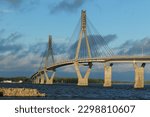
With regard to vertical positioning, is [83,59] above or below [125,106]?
above

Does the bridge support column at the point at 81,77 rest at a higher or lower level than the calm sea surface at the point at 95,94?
higher

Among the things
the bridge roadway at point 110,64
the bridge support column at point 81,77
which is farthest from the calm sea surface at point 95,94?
the bridge support column at point 81,77

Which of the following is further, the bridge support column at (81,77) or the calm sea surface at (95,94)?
the bridge support column at (81,77)

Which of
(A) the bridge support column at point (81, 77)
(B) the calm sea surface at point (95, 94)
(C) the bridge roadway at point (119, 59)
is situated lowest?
(B) the calm sea surface at point (95, 94)

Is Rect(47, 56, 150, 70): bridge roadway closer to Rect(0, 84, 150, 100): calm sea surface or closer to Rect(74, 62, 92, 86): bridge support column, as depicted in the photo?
Rect(74, 62, 92, 86): bridge support column

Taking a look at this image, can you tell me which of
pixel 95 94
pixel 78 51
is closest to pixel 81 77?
pixel 78 51

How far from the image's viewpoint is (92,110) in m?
9.67

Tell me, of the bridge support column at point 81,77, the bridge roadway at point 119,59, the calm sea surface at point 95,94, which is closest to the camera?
the calm sea surface at point 95,94

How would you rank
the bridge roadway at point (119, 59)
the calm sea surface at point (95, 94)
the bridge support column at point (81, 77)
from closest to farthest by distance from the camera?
the calm sea surface at point (95, 94) < the bridge roadway at point (119, 59) < the bridge support column at point (81, 77)

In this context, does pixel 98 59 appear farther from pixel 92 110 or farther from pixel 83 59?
pixel 92 110

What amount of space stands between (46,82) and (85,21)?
46.5 m

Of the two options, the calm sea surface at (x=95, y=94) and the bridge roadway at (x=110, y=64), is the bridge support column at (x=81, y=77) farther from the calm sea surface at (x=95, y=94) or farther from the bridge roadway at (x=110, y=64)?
the calm sea surface at (x=95, y=94)

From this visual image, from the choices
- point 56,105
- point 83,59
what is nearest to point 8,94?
point 56,105

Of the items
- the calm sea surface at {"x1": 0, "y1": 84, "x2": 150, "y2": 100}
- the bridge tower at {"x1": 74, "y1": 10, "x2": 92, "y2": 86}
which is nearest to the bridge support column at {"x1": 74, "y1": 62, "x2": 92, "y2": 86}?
the bridge tower at {"x1": 74, "y1": 10, "x2": 92, "y2": 86}
